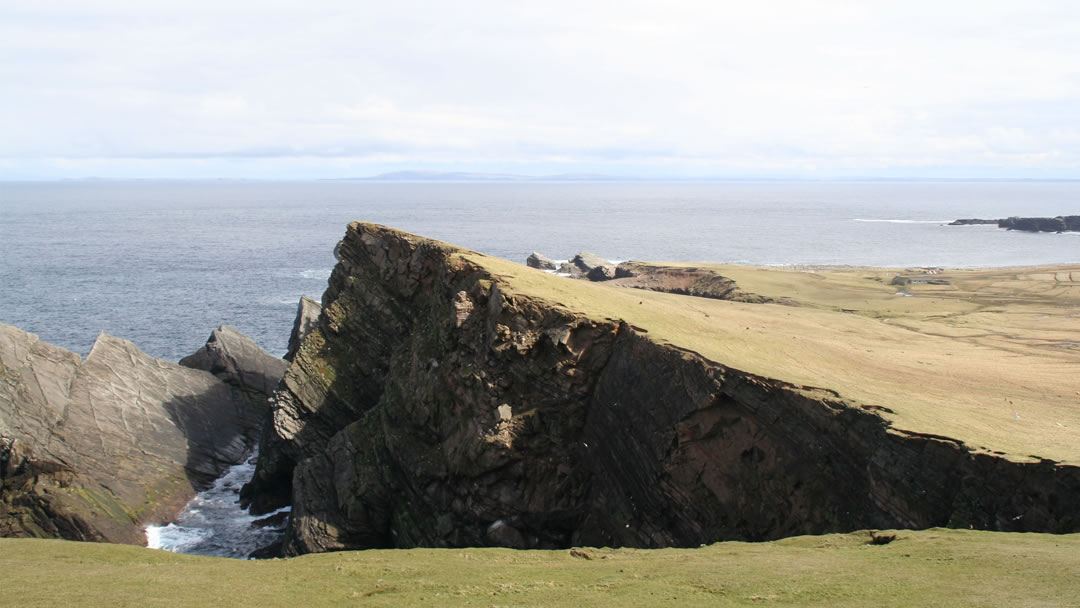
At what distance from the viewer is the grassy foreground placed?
562 inches

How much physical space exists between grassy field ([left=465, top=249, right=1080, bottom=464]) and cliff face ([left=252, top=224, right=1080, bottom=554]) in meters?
0.82

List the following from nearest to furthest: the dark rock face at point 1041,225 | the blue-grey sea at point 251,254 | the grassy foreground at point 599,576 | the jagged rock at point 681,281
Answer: the grassy foreground at point 599,576
the jagged rock at point 681,281
the blue-grey sea at point 251,254
the dark rock face at point 1041,225

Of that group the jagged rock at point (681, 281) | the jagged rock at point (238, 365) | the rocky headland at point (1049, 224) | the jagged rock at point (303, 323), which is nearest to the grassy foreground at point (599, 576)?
the jagged rock at point (238, 365)

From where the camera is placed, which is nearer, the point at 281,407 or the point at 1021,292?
the point at 281,407

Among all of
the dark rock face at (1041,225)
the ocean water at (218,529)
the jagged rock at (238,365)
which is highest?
the dark rock face at (1041,225)

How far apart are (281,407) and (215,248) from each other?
100m

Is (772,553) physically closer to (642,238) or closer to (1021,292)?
(1021,292)

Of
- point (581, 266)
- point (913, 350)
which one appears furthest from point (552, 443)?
point (581, 266)

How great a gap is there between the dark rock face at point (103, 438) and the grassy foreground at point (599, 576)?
35.1ft

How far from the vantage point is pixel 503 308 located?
1158 inches

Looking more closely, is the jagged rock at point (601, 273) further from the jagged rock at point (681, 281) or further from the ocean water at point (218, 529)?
the ocean water at point (218, 529)

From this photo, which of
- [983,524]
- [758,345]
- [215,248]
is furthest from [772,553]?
[215,248]

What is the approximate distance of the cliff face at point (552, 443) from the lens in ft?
64.7

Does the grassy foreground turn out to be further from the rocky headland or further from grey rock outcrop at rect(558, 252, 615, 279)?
the rocky headland
